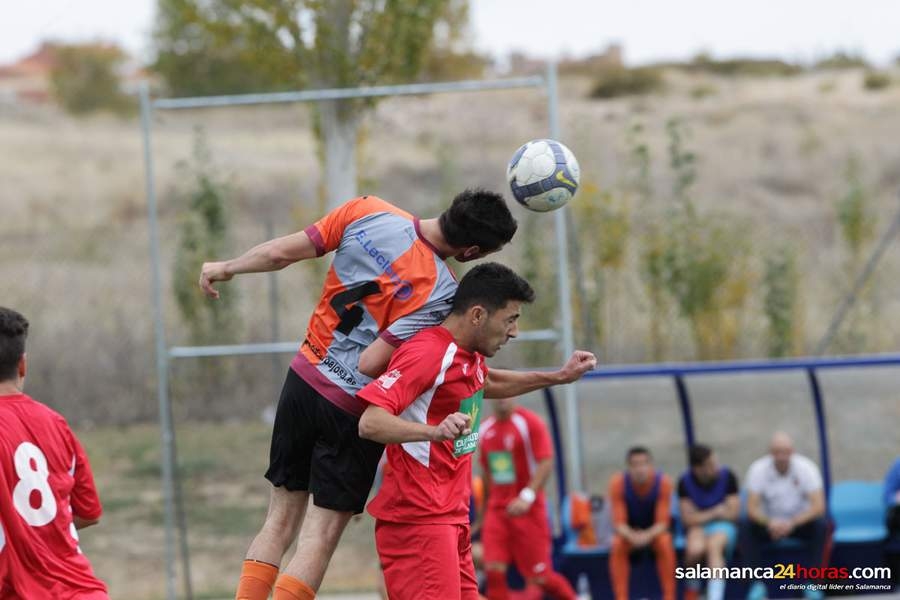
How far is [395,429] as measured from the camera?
178 inches

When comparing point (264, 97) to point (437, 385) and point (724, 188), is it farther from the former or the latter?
point (724, 188)

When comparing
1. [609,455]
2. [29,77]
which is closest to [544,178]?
[609,455]

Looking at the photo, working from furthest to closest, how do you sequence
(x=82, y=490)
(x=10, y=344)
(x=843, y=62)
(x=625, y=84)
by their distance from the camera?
(x=843, y=62) < (x=625, y=84) < (x=82, y=490) < (x=10, y=344)

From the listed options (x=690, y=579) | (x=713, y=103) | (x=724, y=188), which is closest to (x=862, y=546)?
(x=690, y=579)

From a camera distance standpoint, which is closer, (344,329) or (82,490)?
(82,490)

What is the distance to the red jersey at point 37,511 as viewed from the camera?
14.9 feet

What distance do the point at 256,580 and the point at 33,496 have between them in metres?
0.97

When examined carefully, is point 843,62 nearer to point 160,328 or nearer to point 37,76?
point 160,328

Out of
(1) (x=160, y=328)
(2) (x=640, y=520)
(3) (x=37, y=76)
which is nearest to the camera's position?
(1) (x=160, y=328)

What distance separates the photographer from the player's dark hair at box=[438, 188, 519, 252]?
4887mm

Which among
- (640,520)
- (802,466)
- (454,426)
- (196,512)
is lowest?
(196,512)

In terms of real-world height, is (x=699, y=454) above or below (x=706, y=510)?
above

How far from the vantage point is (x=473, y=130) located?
31625mm

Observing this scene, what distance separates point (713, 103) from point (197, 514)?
2786 cm
